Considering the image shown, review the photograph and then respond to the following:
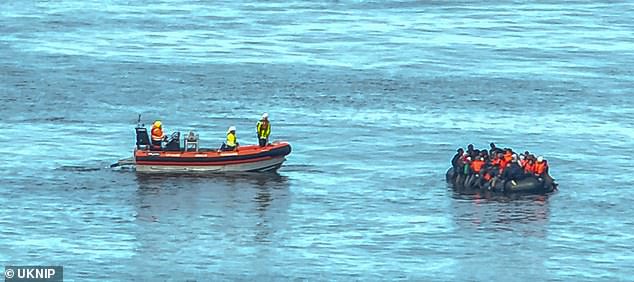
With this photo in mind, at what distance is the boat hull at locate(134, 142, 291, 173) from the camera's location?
5256 centimetres

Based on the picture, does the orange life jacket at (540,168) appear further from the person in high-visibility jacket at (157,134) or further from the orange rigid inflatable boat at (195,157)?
the person in high-visibility jacket at (157,134)

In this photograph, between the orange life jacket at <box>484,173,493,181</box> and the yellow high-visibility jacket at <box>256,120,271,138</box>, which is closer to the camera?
the orange life jacket at <box>484,173,493,181</box>

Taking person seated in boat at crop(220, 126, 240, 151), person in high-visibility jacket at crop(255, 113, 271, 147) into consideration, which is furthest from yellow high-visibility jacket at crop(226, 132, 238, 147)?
person in high-visibility jacket at crop(255, 113, 271, 147)

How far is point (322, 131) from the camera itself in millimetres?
61812

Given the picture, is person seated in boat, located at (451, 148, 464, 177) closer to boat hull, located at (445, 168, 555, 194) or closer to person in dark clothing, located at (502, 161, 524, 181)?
boat hull, located at (445, 168, 555, 194)

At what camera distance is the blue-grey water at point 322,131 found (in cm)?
4372

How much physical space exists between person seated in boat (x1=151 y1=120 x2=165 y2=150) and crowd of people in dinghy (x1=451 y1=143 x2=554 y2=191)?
882 centimetres

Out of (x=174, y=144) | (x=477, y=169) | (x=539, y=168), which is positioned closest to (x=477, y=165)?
(x=477, y=169)

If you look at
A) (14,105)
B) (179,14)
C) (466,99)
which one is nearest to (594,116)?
(466,99)

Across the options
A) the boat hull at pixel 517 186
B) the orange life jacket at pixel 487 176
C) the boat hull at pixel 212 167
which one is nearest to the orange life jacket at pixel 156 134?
the boat hull at pixel 212 167

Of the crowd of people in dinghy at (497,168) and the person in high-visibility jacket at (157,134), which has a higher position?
the person in high-visibility jacket at (157,134)

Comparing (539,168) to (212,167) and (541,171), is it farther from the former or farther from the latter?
(212,167)

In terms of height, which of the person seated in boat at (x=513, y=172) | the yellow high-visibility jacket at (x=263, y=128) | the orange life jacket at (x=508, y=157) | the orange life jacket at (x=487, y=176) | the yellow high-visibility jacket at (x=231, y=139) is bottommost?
the orange life jacket at (x=487, y=176)

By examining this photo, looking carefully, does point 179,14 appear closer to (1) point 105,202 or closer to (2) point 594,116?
(2) point 594,116
